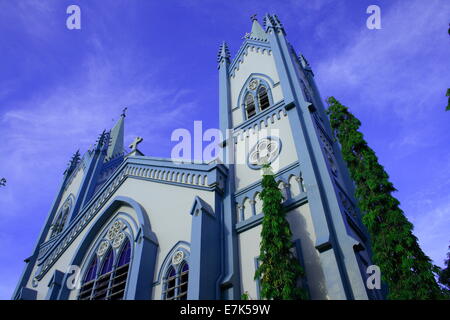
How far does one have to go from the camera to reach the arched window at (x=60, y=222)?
789 inches

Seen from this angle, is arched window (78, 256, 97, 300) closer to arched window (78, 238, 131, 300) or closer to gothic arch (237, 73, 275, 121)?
arched window (78, 238, 131, 300)

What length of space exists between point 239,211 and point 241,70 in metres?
8.92

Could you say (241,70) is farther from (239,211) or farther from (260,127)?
(239,211)

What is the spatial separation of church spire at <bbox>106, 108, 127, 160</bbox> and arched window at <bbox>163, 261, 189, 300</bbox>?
52.2 feet

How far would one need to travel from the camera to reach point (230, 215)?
37.1 feet

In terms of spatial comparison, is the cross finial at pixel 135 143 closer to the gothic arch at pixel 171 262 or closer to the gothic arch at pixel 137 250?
the gothic arch at pixel 137 250

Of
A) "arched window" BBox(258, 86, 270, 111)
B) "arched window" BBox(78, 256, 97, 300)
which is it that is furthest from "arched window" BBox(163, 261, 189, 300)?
"arched window" BBox(258, 86, 270, 111)

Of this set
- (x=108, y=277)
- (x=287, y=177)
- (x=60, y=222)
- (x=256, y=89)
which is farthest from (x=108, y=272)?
(x=256, y=89)

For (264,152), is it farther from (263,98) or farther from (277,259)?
(277,259)

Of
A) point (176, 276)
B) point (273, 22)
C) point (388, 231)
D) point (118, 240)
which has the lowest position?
point (388, 231)

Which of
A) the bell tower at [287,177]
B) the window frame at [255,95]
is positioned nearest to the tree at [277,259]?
the bell tower at [287,177]

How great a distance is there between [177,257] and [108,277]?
348cm
